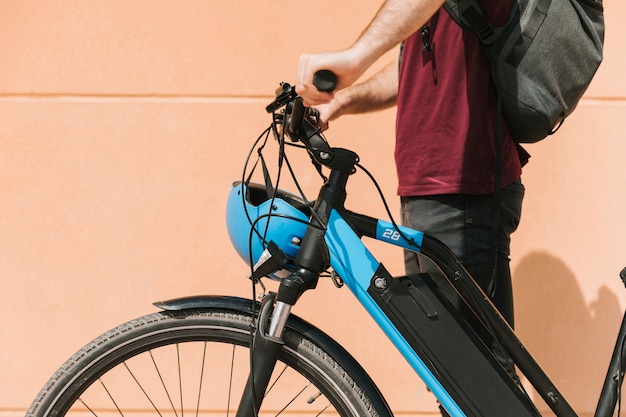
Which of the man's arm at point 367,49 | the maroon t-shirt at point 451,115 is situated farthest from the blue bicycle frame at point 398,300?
the maroon t-shirt at point 451,115

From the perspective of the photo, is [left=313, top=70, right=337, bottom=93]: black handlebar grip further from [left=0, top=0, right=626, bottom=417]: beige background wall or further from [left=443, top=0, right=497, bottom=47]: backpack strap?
[left=0, top=0, right=626, bottom=417]: beige background wall

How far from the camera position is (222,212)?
293cm

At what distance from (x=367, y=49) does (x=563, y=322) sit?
192 cm

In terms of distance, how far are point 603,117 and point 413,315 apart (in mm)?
1708

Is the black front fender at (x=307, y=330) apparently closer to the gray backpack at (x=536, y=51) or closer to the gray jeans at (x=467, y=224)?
the gray jeans at (x=467, y=224)

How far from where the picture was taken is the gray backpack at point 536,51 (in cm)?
171

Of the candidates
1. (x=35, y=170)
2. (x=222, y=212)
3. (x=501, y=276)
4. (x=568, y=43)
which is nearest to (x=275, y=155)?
(x=222, y=212)

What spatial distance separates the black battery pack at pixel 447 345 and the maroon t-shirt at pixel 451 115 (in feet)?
0.98

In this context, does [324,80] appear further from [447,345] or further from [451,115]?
[447,345]

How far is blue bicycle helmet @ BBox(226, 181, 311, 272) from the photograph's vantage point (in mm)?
1581

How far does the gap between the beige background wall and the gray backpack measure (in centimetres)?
118

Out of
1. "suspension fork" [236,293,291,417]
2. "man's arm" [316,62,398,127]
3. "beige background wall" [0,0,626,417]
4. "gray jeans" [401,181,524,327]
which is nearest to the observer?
"suspension fork" [236,293,291,417]

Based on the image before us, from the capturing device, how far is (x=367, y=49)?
145cm

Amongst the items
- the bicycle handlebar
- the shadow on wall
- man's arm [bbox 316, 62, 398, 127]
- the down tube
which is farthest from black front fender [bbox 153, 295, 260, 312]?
the shadow on wall
